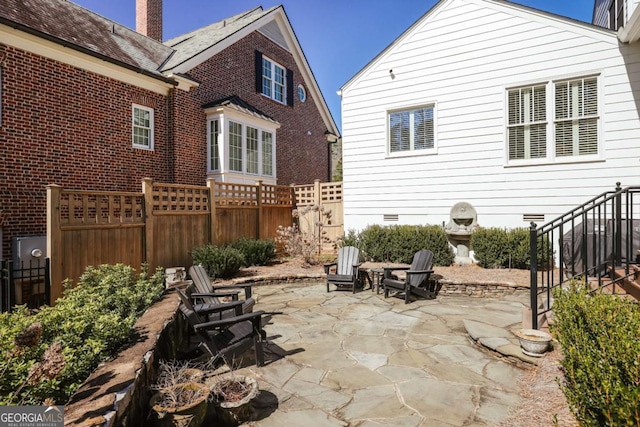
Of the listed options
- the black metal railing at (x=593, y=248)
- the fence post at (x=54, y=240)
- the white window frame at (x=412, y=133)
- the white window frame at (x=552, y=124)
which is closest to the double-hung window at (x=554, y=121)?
the white window frame at (x=552, y=124)

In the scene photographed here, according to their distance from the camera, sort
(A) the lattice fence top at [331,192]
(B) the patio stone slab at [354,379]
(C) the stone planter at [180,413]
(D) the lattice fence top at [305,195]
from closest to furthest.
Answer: (C) the stone planter at [180,413] < (B) the patio stone slab at [354,379] < (A) the lattice fence top at [331,192] < (D) the lattice fence top at [305,195]

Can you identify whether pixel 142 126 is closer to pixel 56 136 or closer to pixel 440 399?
pixel 56 136

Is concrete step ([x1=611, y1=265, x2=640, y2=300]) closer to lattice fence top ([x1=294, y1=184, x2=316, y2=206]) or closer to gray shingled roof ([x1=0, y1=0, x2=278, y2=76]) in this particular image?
lattice fence top ([x1=294, y1=184, x2=316, y2=206])

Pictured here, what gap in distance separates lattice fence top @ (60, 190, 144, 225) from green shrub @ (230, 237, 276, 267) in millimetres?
2655

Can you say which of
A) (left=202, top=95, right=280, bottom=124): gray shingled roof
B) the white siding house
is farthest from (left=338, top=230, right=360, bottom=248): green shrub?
(left=202, top=95, right=280, bottom=124): gray shingled roof

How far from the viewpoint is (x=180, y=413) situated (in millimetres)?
2533

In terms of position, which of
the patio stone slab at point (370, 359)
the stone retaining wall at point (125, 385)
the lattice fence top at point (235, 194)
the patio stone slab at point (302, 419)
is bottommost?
the patio stone slab at point (302, 419)

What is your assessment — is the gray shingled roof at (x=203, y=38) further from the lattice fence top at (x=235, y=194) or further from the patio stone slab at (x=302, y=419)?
the patio stone slab at (x=302, y=419)

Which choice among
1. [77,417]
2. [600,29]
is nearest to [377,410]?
[77,417]

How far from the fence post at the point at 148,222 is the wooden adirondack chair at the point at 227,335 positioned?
430 cm

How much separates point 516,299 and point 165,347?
590cm

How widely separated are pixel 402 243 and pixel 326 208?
3.41m

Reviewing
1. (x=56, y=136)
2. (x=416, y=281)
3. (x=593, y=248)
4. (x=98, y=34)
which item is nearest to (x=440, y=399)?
(x=416, y=281)

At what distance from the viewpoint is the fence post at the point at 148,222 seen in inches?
300
